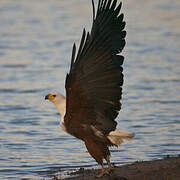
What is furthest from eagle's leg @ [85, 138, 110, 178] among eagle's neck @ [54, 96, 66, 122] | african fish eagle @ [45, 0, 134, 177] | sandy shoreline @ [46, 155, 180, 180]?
eagle's neck @ [54, 96, 66, 122]

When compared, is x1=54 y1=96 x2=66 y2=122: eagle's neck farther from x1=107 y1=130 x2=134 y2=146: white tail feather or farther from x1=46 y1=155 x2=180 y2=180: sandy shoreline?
x1=46 y1=155 x2=180 y2=180: sandy shoreline

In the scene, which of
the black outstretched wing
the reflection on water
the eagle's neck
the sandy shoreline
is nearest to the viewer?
the black outstretched wing

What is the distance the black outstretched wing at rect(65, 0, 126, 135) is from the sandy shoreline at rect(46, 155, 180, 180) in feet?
1.84

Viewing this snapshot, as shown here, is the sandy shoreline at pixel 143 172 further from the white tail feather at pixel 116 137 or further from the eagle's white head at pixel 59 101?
the eagle's white head at pixel 59 101

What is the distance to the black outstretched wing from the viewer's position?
22.3 feet

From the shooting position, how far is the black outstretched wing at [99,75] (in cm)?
680

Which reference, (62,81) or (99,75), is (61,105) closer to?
(99,75)

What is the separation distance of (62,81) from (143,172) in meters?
6.18

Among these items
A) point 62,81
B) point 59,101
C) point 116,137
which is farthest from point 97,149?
point 62,81

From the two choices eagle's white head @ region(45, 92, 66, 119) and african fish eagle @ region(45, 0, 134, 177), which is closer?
african fish eagle @ region(45, 0, 134, 177)

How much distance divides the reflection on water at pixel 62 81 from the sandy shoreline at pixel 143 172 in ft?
2.49

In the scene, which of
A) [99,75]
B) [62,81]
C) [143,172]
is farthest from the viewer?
[62,81]

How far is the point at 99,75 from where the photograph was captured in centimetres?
695

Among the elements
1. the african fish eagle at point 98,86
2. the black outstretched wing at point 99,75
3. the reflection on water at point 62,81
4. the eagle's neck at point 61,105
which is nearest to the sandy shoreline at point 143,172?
the african fish eagle at point 98,86
